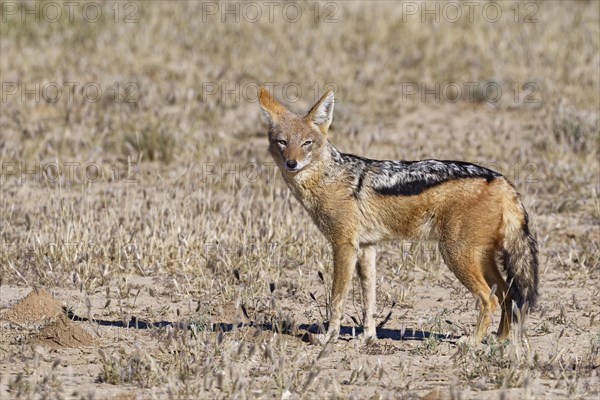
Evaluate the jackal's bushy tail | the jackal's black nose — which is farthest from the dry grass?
the jackal's black nose

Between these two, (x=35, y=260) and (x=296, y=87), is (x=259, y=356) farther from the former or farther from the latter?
(x=296, y=87)

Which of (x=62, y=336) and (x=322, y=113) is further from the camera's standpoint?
(x=322, y=113)

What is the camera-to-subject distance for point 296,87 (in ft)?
44.7

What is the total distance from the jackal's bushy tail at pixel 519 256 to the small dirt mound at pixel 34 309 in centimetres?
298

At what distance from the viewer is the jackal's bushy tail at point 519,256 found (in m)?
6.27

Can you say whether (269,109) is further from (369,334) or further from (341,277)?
(369,334)

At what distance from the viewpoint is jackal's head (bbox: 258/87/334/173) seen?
6.64 metres

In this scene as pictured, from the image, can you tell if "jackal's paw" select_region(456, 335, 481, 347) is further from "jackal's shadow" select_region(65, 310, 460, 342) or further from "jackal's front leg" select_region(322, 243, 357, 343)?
"jackal's front leg" select_region(322, 243, 357, 343)

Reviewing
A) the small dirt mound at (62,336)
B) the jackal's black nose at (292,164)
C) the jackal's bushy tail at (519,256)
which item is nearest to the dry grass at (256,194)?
the small dirt mound at (62,336)

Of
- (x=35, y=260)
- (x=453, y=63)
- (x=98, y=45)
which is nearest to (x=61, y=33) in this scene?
(x=98, y=45)

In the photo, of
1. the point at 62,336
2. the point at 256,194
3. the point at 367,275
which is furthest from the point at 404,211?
the point at 256,194

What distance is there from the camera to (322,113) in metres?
6.91

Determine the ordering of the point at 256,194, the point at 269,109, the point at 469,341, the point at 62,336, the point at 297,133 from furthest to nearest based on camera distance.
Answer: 1. the point at 256,194
2. the point at 269,109
3. the point at 297,133
4. the point at 62,336
5. the point at 469,341

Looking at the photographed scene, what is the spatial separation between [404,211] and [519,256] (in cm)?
77
